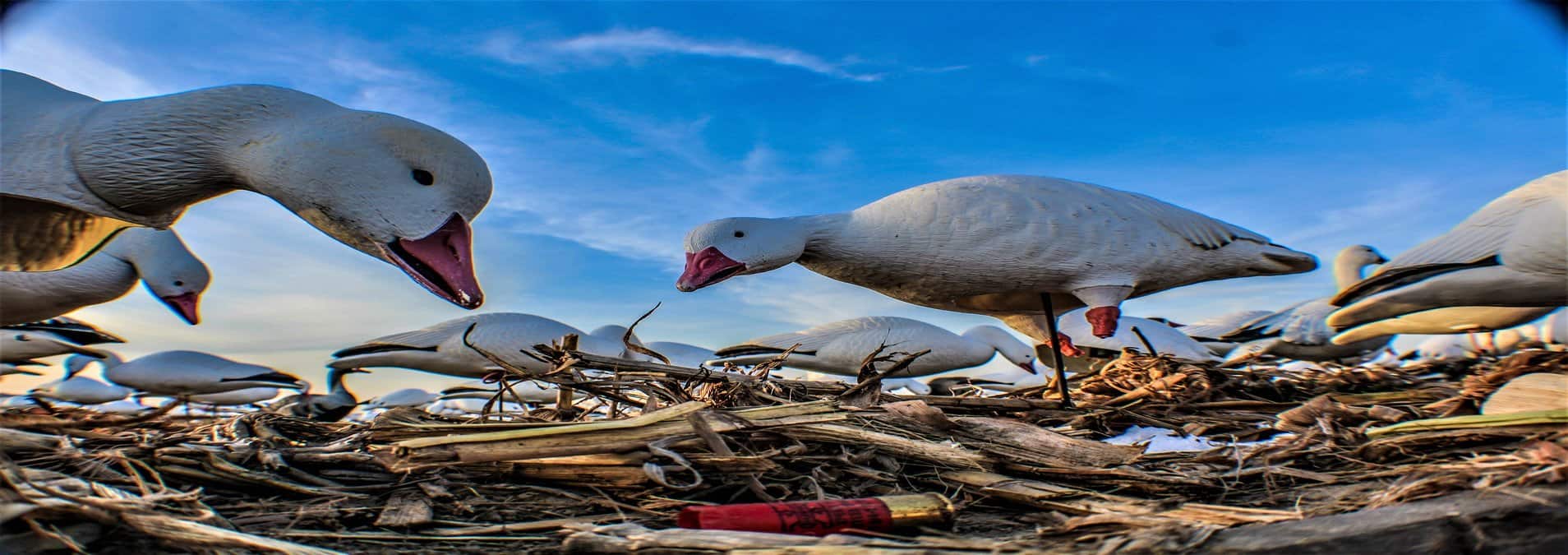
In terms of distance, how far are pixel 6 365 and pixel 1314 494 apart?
1005cm

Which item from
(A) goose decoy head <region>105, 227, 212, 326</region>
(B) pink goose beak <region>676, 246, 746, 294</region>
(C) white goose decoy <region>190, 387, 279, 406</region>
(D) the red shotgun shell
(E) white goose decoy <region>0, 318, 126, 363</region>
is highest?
(A) goose decoy head <region>105, 227, 212, 326</region>

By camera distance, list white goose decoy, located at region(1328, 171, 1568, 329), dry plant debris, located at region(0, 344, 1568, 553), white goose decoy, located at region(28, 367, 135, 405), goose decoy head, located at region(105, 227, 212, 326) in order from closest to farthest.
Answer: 1. dry plant debris, located at region(0, 344, 1568, 553)
2. white goose decoy, located at region(1328, 171, 1568, 329)
3. goose decoy head, located at region(105, 227, 212, 326)
4. white goose decoy, located at region(28, 367, 135, 405)

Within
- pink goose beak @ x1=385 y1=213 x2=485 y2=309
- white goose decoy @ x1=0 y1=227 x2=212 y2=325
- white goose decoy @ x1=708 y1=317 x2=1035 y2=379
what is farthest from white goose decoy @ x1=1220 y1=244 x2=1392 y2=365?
white goose decoy @ x1=0 y1=227 x2=212 y2=325

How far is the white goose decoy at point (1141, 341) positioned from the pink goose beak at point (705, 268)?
132 inches

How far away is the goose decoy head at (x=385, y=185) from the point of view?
2508 mm

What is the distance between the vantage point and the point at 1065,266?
13.8 feet

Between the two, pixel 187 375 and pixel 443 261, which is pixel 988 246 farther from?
pixel 187 375

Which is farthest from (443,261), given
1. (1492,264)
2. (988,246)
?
(1492,264)

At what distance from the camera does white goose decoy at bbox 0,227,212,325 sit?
4816 mm

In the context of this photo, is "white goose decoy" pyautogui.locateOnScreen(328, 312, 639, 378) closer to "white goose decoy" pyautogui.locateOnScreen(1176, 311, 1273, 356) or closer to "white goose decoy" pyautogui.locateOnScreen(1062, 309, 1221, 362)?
"white goose decoy" pyautogui.locateOnScreen(1062, 309, 1221, 362)

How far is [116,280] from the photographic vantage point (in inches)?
222

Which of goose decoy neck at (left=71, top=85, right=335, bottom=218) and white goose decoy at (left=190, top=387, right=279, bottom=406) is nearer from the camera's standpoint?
goose decoy neck at (left=71, top=85, right=335, bottom=218)

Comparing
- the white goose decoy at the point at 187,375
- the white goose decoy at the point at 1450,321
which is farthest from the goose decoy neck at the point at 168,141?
the white goose decoy at the point at 187,375

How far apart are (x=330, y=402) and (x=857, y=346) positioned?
441 centimetres
